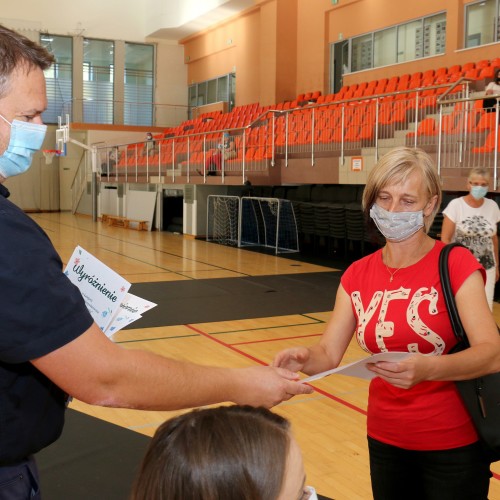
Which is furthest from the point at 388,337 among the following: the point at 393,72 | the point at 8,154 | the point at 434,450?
the point at 393,72

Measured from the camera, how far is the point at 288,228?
16.5 metres

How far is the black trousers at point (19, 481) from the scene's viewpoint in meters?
1.54

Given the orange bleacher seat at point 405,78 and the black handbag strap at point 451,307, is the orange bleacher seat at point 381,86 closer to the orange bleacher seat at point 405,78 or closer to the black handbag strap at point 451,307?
the orange bleacher seat at point 405,78

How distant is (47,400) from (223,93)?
24.1 m

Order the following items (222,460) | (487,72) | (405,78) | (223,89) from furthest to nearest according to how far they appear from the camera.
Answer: (223,89) → (405,78) → (487,72) → (222,460)

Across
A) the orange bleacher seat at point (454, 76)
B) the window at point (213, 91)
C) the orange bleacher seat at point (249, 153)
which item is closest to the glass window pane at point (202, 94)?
the window at point (213, 91)

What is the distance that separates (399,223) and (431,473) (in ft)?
2.57

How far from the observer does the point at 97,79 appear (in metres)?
27.2

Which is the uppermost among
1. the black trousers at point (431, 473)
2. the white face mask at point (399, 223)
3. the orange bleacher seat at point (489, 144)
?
the orange bleacher seat at point (489, 144)

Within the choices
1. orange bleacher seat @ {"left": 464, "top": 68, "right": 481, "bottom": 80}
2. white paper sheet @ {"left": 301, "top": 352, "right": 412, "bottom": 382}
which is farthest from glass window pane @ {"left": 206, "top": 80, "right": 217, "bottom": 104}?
white paper sheet @ {"left": 301, "top": 352, "right": 412, "bottom": 382}

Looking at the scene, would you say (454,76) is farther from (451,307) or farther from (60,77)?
(60,77)

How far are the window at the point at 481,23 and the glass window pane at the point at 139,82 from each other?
14.9 m

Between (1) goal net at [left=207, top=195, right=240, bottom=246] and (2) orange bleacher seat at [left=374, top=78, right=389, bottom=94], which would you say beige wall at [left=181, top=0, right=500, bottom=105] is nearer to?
(2) orange bleacher seat at [left=374, top=78, right=389, bottom=94]

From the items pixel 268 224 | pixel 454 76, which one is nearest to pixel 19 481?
pixel 454 76
